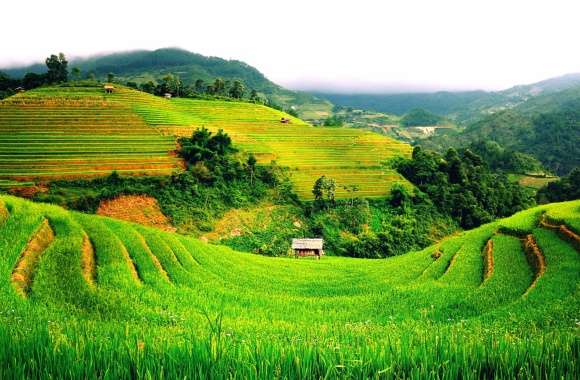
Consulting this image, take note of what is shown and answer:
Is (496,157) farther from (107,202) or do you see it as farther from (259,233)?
(107,202)

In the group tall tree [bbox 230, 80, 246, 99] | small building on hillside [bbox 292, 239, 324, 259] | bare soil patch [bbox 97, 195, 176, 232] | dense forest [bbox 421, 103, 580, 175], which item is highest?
tall tree [bbox 230, 80, 246, 99]

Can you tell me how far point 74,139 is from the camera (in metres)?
61.9

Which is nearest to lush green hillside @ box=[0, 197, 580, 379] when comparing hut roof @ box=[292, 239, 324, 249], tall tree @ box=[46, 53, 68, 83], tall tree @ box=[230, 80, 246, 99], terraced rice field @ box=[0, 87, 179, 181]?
hut roof @ box=[292, 239, 324, 249]

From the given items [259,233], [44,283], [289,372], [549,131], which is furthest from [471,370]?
[549,131]

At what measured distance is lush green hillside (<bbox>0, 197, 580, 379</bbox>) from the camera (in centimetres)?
287

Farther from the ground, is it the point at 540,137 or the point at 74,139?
the point at 74,139

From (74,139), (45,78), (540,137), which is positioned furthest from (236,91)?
(540,137)

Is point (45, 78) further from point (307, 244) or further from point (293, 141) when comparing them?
point (307, 244)

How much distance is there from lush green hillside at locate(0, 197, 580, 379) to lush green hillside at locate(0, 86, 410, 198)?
3959 cm

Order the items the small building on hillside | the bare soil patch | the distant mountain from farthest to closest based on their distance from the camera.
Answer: the distant mountain < the bare soil patch < the small building on hillside

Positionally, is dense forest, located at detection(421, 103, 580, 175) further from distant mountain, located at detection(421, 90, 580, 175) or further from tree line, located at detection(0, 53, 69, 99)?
tree line, located at detection(0, 53, 69, 99)

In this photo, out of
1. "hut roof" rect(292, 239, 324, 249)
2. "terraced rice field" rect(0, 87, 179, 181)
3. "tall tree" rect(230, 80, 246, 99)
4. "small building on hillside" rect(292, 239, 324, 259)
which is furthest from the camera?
"tall tree" rect(230, 80, 246, 99)

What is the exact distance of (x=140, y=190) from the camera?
50344 mm

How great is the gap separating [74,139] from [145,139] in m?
10.6
